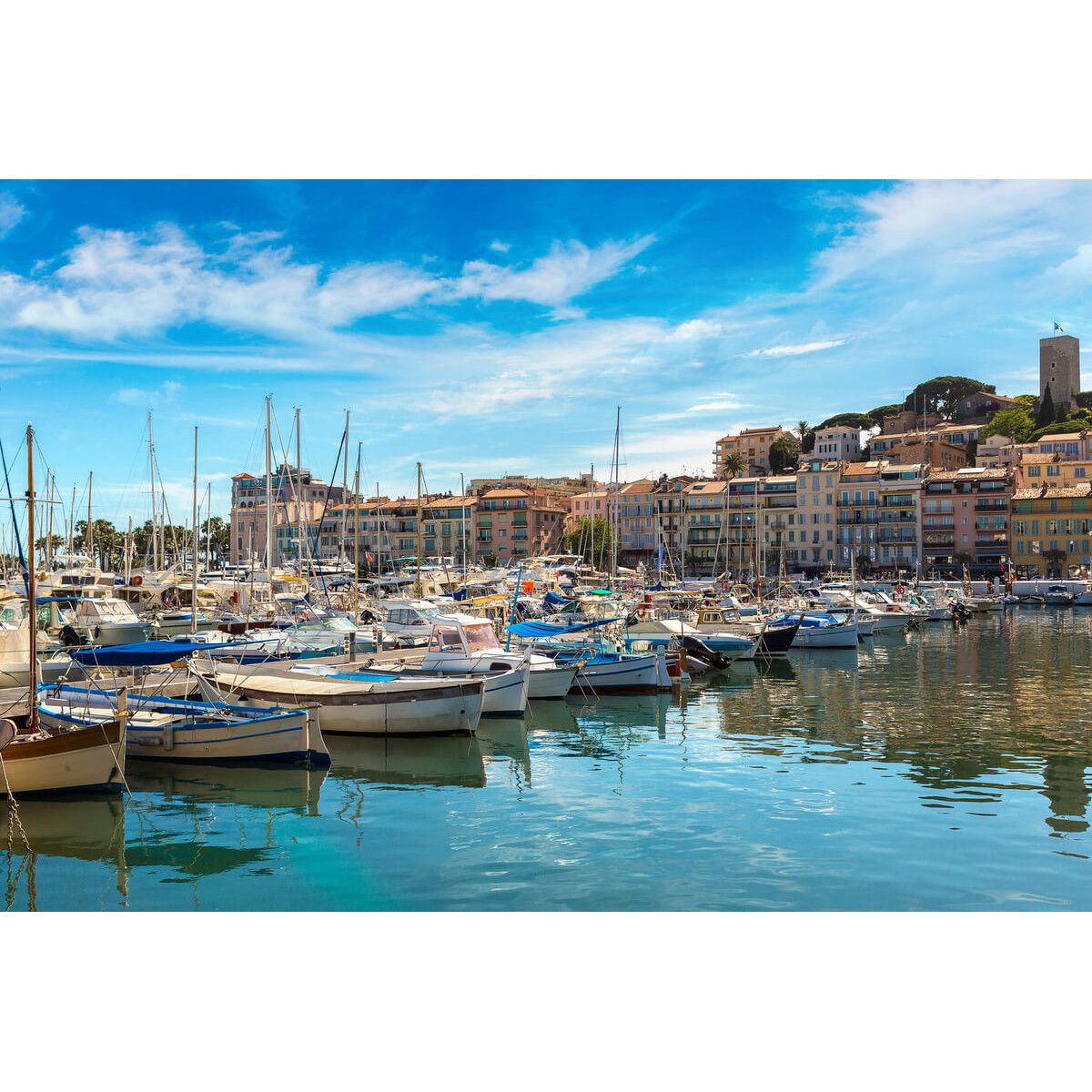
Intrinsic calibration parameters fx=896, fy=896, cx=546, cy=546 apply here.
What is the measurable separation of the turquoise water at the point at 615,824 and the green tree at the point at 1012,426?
365 ft

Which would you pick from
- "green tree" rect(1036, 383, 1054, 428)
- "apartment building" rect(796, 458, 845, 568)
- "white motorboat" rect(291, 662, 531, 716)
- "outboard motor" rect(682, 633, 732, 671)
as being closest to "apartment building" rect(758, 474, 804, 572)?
"apartment building" rect(796, 458, 845, 568)

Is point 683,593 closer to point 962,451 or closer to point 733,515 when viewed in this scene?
point 733,515

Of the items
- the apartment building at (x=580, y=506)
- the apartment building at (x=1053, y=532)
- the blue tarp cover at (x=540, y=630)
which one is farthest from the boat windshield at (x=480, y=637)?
the apartment building at (x=580, y=506)

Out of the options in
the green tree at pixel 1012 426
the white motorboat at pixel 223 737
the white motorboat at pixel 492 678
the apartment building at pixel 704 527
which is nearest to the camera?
the white motorboat at pixel 223 737

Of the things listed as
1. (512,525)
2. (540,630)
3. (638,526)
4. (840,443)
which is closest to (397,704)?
(540,630)

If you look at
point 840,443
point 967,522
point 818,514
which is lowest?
point 967,522

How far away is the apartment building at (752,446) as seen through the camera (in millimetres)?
128625

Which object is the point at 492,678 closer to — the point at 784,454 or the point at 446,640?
the point at 446,640

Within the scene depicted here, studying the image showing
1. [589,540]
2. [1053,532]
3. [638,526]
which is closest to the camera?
[1053,532]

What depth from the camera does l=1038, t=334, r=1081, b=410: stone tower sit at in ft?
422

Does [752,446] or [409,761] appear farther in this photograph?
[752,446]

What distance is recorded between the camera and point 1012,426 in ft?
398

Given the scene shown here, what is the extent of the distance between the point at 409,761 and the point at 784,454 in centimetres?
11490

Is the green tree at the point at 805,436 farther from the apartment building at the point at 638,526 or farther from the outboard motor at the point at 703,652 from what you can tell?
the outboard motor at the point at 703,652
